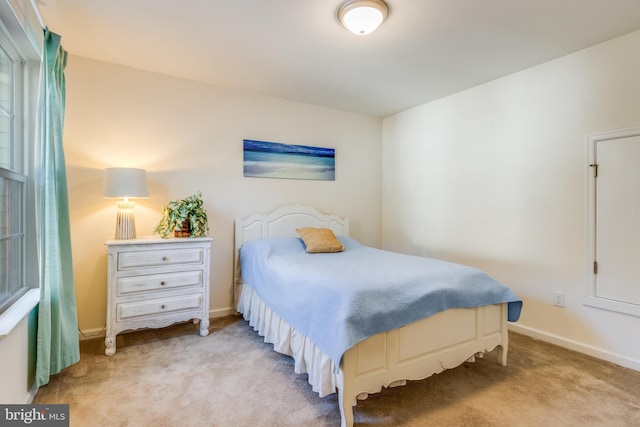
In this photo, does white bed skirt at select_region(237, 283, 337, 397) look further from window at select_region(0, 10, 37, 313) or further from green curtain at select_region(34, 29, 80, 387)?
window at select_region(0, 10, 37, 313)

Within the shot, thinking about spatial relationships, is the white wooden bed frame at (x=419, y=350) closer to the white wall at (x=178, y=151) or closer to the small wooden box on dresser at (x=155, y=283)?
the small wooden box on dresser at (x=155, y=283)

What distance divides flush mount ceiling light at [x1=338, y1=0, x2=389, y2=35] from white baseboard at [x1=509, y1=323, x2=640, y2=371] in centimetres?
284

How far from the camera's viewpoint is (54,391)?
189cm

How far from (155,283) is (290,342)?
1.23 meters

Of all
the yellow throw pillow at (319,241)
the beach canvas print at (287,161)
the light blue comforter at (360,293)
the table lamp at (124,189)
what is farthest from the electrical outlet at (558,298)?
the table lamp at (124,189)

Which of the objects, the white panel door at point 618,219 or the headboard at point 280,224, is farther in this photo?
the headboard at point 280,224

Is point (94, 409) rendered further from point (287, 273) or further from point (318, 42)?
point (318, 42)

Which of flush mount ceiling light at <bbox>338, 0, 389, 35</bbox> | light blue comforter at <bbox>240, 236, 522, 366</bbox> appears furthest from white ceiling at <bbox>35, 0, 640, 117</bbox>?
light blue comforter at <bbox>240, 236, 522, 366</bbox>

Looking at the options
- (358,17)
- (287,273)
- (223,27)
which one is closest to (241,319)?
(287,273)

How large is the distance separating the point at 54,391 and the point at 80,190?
156 centimetres

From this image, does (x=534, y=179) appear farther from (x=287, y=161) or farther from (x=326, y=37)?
(x=287, y=161)

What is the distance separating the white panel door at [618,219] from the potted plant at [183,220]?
325cm

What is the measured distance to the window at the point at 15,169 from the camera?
176cm

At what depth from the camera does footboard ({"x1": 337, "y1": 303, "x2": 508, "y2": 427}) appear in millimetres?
1588
